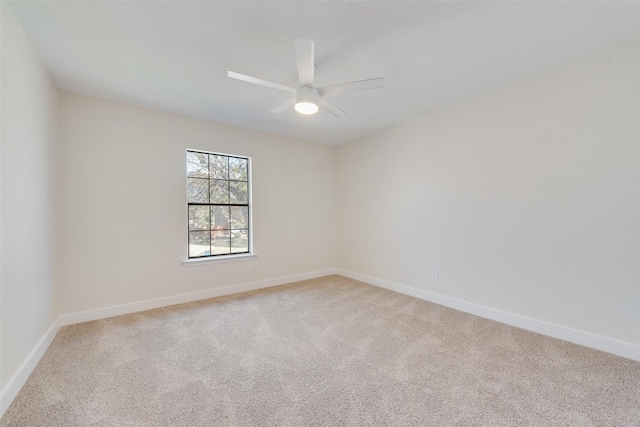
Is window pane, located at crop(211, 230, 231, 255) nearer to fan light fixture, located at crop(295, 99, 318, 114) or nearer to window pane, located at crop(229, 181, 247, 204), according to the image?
window pane, located at crop(229, 181, 247, 204)

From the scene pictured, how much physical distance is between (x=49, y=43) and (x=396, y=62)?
274 cm

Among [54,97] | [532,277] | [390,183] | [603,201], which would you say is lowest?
[532,277]

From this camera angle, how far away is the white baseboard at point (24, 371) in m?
1.61

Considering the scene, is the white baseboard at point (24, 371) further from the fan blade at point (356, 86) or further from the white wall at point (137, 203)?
the fan blade at point (356, 86)

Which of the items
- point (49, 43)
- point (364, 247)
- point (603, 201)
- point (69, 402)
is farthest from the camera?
point (364, 247)

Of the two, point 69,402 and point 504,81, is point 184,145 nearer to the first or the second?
point 69,402

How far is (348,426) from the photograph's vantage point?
146cm

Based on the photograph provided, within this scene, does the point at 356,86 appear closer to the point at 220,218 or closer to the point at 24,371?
the point at 220,218

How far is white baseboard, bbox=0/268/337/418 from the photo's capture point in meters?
1.72

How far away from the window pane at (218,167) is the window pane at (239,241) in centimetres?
84

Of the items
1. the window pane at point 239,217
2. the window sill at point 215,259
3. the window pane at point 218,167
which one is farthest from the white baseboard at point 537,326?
the window pane at point 218,167

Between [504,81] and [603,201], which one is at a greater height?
[504,81]

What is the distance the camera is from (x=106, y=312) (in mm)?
3031

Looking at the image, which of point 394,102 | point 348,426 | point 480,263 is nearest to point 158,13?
point 394,102
